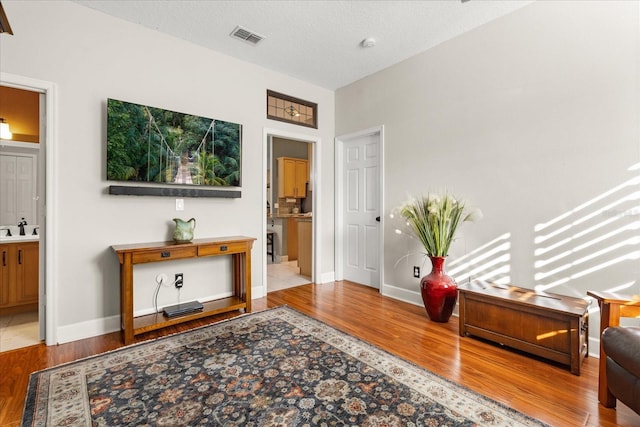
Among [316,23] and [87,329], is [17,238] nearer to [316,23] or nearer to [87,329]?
[87,329]

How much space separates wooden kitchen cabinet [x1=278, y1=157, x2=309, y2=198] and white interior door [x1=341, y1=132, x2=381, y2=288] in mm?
2731

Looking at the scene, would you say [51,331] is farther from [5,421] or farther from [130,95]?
[130,95]

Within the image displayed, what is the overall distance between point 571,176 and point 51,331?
175 inches

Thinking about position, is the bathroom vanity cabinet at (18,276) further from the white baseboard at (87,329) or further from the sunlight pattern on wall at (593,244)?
the sunlight pattern on wall at (593,244)

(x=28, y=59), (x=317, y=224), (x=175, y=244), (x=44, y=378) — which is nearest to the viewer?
(x=44, y=378)

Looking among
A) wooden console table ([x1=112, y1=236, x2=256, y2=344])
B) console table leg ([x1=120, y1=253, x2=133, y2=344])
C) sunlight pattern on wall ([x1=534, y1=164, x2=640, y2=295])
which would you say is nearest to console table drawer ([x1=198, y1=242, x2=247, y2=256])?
wooden console table ([x1=112, y1=236, x2=256, y2=344])

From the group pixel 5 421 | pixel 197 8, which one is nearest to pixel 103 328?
pixel 5 421

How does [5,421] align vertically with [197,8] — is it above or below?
below

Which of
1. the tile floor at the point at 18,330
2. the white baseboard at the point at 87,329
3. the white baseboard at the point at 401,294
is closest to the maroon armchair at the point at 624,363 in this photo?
the white baseboard at the point at 401,294

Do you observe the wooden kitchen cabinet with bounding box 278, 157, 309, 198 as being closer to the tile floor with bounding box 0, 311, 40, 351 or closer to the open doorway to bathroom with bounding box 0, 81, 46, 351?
the open doorway to bathroom with bounding box 0, 81, 46, 351

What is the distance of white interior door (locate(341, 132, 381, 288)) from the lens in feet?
14.0

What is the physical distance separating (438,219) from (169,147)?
2.75 metres

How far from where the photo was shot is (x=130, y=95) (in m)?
2.97

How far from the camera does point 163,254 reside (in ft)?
9.06
